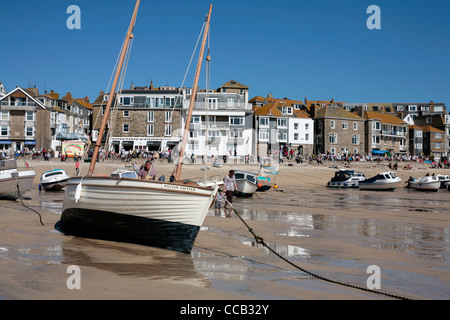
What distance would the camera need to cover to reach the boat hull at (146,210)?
1039cm

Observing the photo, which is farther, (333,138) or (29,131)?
(333,138)

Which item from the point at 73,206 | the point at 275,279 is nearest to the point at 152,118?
the point at 73,206

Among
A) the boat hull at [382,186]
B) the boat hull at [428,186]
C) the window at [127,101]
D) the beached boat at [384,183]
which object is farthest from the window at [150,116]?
the boat hull at [428,186]

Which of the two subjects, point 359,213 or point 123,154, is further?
point 123,154

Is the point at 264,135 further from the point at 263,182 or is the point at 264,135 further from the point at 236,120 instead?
the point at 263,182

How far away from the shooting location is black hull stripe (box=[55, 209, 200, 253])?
10.6 meters

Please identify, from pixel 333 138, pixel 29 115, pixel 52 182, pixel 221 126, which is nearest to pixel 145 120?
pixel 221 126

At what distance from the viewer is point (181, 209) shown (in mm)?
10445

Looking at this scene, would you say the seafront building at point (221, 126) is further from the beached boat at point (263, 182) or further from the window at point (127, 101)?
the beached boat at point (263, 182)

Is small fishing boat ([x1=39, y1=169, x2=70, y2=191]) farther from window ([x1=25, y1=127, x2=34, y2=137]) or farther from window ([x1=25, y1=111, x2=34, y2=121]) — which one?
window ([x1=25, y1=111, x2=34, y2=121])

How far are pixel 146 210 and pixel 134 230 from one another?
2.56 ft

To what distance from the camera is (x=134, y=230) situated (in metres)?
11.0
